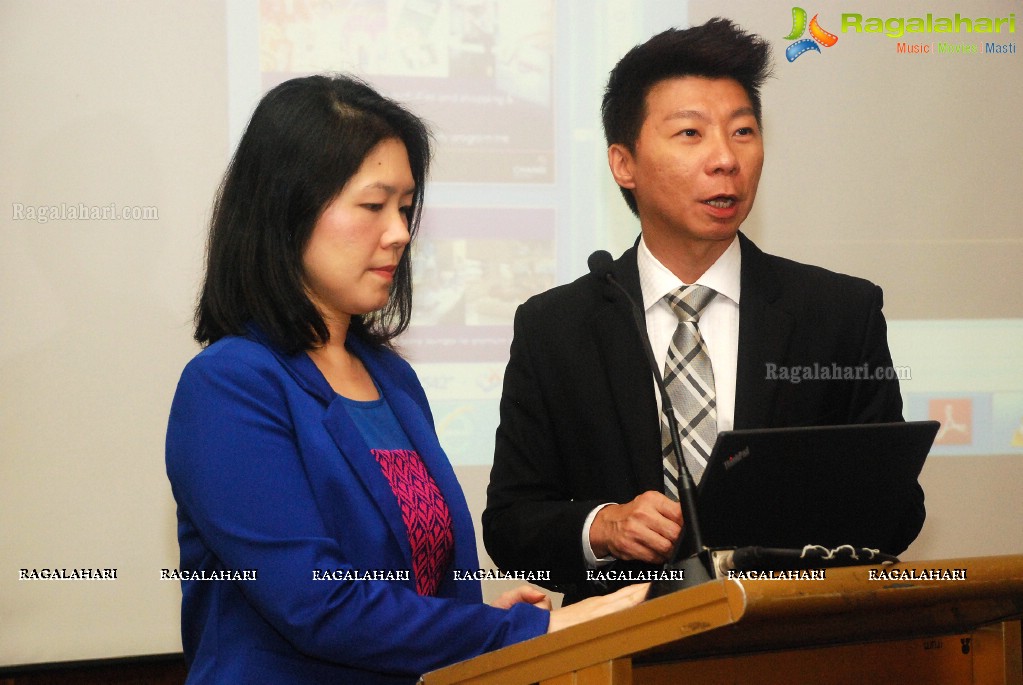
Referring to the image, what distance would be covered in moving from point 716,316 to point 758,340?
110mm

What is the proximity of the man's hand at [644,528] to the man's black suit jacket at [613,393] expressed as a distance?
0.11m

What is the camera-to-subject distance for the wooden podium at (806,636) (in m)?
0.90

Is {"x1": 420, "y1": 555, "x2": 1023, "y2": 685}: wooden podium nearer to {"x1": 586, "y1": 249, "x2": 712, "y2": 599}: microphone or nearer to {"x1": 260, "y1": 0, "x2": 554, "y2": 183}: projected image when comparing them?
{"x1": 586, "y1": 249, "x2": 712, "y2": 599}: microphone

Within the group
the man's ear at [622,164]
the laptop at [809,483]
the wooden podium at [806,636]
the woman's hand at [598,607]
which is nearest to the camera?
the wooden podium at [806,636]

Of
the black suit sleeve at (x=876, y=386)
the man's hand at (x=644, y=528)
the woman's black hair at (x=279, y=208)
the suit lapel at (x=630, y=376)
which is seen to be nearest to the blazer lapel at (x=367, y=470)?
the woman's black hair at (x=279, y=208)

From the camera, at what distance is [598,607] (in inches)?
48.4

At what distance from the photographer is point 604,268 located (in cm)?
169

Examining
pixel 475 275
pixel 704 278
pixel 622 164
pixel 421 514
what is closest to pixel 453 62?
pixel 475 275

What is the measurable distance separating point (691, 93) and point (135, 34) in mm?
1407

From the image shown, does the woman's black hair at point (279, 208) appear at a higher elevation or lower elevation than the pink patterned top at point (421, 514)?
higher

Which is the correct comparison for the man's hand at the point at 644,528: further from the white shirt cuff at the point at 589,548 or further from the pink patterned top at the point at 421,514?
the pink patterned top at the point at 421,514

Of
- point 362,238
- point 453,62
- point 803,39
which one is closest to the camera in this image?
point 362,238

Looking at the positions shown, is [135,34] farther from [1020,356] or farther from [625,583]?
[1020,356]

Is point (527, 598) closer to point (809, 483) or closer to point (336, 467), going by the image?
point (336, 467)
